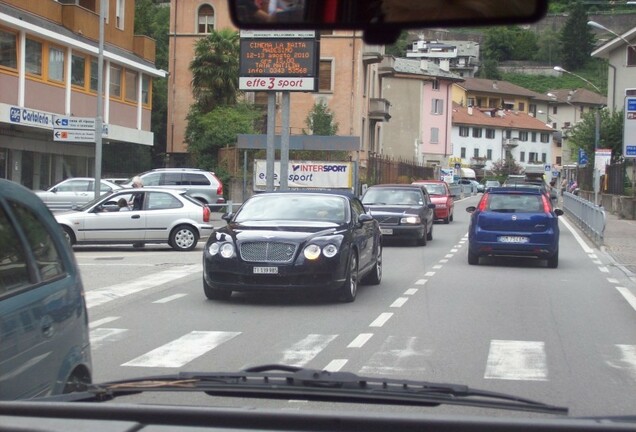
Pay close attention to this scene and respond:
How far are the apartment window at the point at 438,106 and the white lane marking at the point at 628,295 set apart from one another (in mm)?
80104

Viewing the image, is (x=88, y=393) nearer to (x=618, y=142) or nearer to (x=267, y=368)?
(x=267, y=368)

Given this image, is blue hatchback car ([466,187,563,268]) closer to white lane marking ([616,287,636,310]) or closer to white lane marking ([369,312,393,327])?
white lane marking ([616,287,636,310])

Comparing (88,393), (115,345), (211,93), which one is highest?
(211,93)

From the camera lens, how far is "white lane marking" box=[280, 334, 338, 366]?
9.69 m

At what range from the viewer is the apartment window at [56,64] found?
38281 millimetres

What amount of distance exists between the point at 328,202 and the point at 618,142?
4747cm

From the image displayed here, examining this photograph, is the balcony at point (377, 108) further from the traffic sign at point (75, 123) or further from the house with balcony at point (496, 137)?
the house with balcony at point (496, 137)

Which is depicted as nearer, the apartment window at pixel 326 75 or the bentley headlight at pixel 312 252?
the bentley headlight at pixel 312 252

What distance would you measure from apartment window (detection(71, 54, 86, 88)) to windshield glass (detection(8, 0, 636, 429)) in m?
0.11

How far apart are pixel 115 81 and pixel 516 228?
2719cm

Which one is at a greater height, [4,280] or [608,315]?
[4,280]

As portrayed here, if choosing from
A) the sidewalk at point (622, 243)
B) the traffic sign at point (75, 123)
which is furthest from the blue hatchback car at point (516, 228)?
the traffic sign at point (75, 123)

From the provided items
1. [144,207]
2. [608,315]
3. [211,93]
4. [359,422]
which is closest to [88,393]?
[359,422]

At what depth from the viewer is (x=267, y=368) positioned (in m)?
4.83
